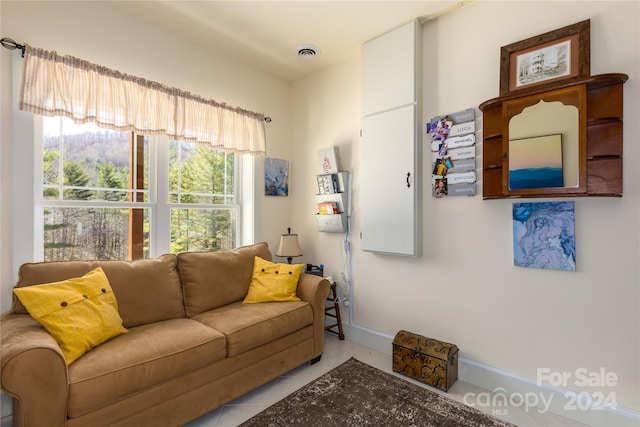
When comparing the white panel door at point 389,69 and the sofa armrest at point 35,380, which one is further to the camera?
the white panel door at point 389,69

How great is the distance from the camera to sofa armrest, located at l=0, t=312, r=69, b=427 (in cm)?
124

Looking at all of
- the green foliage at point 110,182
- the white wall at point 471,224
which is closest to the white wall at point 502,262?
the white wall at point 471,224

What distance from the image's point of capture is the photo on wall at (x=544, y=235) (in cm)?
187

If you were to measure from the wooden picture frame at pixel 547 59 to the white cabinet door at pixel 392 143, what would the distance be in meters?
0.64

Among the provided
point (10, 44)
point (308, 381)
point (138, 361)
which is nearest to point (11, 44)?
point (10, 44)

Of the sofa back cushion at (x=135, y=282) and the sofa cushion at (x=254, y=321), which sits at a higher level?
the sofa back cushion at (x=135, y=282)

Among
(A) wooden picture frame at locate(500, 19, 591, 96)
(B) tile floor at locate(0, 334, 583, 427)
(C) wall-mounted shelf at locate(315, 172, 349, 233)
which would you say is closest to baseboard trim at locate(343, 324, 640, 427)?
(B) tile floor at locate(0, 334, 583, 427)

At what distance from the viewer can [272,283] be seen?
259 cm

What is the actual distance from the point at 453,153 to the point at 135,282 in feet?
8.08

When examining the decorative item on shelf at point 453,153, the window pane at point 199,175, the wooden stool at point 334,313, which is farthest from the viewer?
the wooden stool at point 334,313

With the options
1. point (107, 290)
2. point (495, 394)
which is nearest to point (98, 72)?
point (107, 290)

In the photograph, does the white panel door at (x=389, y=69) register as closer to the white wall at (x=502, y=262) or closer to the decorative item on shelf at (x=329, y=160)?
the white wall at (x=502, y=262)

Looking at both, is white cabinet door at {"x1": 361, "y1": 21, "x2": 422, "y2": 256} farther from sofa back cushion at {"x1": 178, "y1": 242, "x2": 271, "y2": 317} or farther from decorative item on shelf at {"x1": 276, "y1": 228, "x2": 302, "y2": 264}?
sofa back cushion at {"x1": 178, "y1": 242, "x2": 271, "y2": 317}

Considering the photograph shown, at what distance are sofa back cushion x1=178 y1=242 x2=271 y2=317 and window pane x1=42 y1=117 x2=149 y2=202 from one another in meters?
0.75
